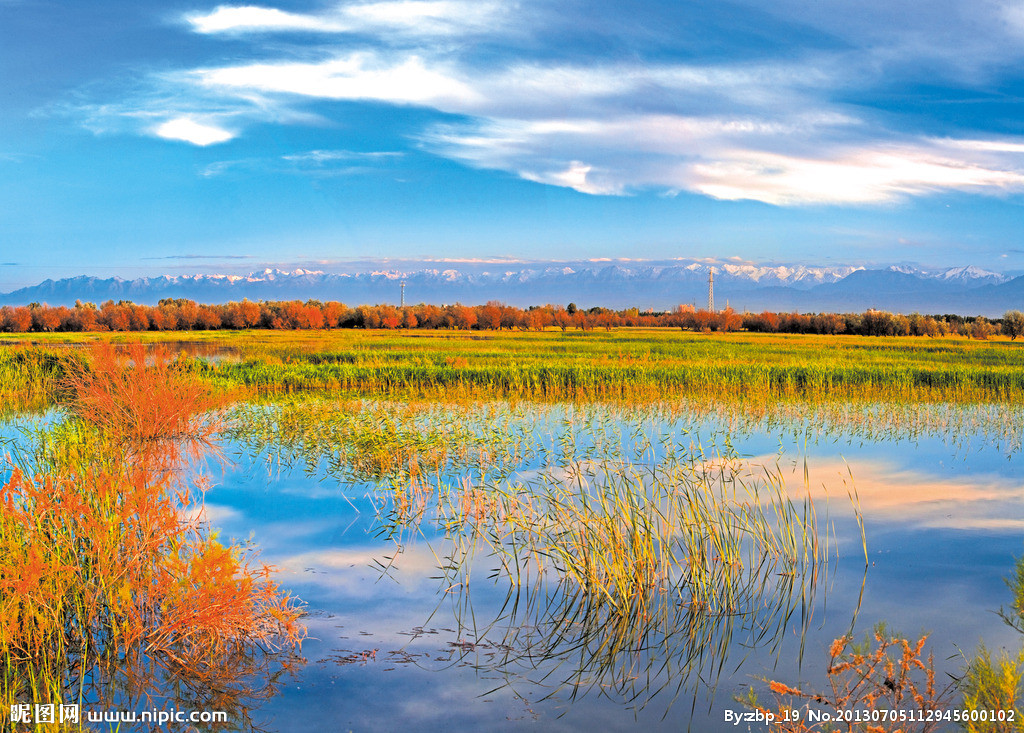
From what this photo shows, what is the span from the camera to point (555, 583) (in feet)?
26.8

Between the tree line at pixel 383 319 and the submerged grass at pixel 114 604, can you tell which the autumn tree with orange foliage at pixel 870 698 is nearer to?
the submerged grass at pixel 114 604

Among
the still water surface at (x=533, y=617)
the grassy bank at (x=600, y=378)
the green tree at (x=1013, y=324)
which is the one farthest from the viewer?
the green tree at (x=1013, y=324)

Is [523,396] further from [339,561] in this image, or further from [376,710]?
[376,710]

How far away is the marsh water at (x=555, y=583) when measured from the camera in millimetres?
6055

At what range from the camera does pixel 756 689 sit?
20.3 feet

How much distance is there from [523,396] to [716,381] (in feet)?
24.8

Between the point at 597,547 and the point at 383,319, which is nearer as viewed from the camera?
the point at 597,547

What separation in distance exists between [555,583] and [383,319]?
93607mm

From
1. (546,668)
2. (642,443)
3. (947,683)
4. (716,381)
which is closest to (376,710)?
(546,668)

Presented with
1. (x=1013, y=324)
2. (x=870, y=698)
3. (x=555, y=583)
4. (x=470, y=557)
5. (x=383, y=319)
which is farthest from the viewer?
(x=383, y=319)

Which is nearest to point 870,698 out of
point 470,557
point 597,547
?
point 597,547

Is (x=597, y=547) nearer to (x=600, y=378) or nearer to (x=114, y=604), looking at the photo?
(x=114, y=604)

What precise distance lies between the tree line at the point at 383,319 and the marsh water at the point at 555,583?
72944mm

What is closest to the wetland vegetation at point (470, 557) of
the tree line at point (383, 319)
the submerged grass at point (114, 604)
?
the submerged grass at point (114, 604)
